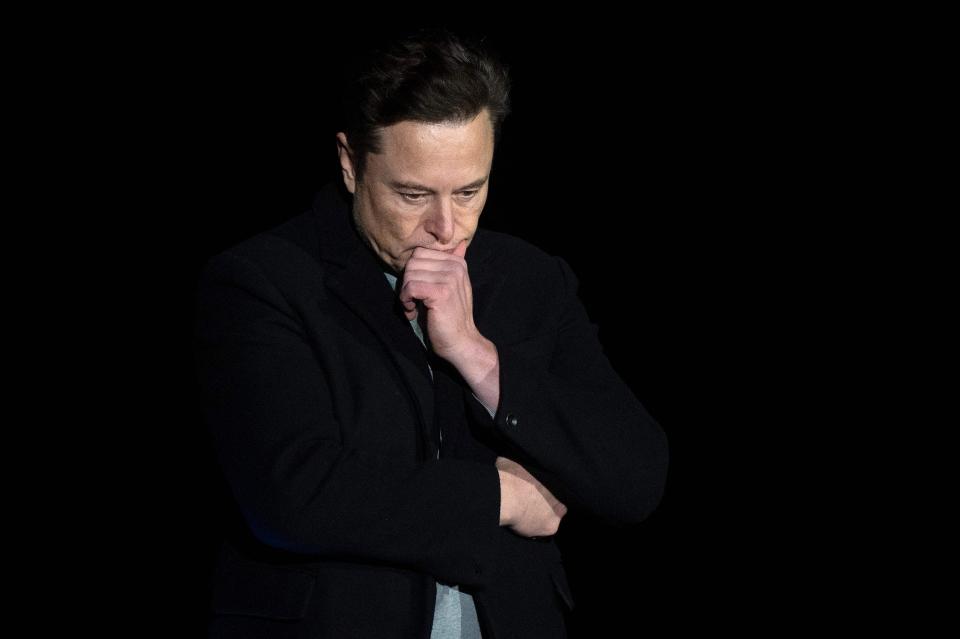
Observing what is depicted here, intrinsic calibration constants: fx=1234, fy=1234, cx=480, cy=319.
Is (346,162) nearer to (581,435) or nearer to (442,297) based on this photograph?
(442,297)

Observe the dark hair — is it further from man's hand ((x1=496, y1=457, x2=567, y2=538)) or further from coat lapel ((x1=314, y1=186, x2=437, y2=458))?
man's hand ((x1=496, y1=457, x2=567, y2=538))

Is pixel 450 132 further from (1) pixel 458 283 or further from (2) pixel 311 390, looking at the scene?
(2) pixel 311 390

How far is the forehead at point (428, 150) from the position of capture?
2258 millimetres

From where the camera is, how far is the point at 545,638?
2.44 metres

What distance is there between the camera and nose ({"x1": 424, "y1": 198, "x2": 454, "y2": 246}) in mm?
2311

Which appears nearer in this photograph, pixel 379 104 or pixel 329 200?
pixel 379 104

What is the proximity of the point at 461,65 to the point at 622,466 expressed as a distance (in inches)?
32.5

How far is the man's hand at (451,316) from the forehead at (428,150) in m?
0.15

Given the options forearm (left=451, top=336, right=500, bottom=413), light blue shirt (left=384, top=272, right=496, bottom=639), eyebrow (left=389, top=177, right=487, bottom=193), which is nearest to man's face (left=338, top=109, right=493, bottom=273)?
eyebrow (left=389, top=177, right=487, bottom=193)

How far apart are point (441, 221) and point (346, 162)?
249 millimetres

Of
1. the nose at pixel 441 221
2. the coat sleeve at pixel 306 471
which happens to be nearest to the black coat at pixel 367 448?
the coat sleeve at pixel 306 471

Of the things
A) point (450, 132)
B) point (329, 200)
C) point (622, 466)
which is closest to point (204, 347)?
point (329, 200)

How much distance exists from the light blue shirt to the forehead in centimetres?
45

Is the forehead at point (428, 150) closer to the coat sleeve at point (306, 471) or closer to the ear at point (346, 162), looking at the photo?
the ear at point (346, 162)
